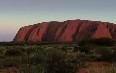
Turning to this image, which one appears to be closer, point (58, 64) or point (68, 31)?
point (58, 64)

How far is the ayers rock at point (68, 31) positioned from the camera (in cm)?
10219

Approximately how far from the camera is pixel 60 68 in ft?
39.9

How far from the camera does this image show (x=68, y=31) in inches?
4210

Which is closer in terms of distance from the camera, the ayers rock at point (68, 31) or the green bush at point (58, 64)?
the green bush at point (58, 64)

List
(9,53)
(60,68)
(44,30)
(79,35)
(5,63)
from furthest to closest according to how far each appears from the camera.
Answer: (44,30) < (79,35) < (9,53) < (5,63) < (60,68)

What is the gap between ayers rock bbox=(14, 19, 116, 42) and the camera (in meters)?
102

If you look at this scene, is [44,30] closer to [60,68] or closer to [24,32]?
[24,32]

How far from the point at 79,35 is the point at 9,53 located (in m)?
77.2

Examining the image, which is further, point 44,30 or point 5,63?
point 44,30

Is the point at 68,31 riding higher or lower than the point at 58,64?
higher

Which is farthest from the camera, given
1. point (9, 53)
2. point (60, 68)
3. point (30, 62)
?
point (9, 53)

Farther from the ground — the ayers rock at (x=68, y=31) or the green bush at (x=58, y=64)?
the ayers rock at (x=68, y=31)

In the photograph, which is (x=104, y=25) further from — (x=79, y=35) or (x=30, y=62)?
(x=30, y=62)

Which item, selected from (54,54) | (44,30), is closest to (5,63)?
(54,54)
